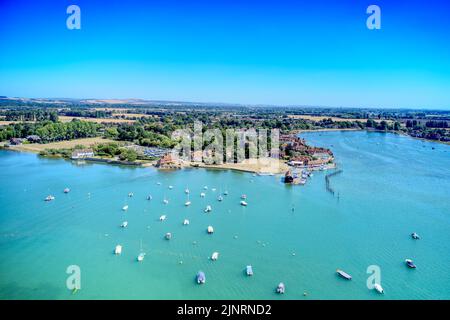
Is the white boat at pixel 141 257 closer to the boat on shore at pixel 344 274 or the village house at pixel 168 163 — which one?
the boat on shore at pixel 344 274

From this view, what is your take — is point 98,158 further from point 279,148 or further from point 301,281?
point 301,281

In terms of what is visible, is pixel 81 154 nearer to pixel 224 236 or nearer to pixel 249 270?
pixel 224 236

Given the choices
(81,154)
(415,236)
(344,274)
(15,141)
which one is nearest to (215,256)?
(344,274)

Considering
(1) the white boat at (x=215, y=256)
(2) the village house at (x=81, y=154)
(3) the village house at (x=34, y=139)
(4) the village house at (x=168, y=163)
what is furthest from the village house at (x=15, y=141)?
(1) the white boat at (x=215, y=256)

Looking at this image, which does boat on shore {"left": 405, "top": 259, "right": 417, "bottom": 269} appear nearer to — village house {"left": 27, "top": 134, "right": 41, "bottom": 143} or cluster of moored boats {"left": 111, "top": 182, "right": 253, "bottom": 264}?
cluster of moored boats {"left": 111, "top": 182, "right": 253, "bottom": 264}

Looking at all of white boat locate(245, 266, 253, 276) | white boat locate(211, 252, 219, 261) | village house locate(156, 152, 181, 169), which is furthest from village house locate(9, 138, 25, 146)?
white boat locate(245, 266, 253, 276)

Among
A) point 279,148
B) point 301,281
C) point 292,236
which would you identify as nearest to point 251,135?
point 279,148
